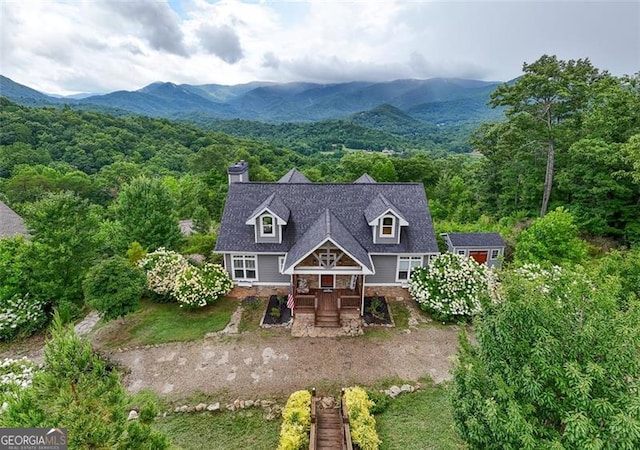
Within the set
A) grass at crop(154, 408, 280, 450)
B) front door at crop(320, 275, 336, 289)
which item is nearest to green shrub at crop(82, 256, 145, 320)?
grass at crop(154, 408, 280, 450)

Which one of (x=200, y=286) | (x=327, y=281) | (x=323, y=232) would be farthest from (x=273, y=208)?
(x=200, y=286)

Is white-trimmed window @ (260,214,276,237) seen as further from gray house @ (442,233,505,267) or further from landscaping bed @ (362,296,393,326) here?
gray house @ (442,233,505,267)

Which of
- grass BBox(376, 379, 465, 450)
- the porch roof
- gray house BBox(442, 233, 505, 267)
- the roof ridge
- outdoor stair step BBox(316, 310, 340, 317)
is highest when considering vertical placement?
the roof ridge

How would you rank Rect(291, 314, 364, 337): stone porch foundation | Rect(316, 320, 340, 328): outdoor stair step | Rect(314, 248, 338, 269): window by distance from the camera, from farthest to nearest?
1. Rect(314, 248, 338, 269): window
2. Rect(316, 320, 340, 328): outdoor stair step
3. Rect(291, 314, 364, 337): stone porch foundation

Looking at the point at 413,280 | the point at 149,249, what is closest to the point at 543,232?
the point at 413,280

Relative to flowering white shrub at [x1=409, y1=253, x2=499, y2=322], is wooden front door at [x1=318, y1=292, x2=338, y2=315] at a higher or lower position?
lower
